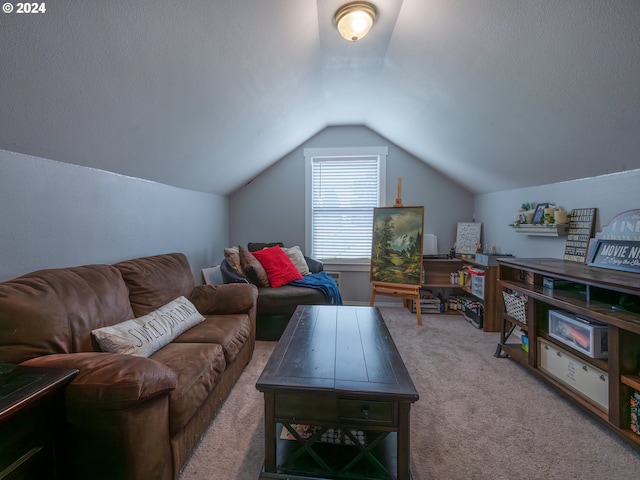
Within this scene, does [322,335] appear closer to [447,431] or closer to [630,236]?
[447,431]

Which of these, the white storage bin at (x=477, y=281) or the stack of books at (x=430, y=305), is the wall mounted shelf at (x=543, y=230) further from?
the stack of books at (x=430, y=305)

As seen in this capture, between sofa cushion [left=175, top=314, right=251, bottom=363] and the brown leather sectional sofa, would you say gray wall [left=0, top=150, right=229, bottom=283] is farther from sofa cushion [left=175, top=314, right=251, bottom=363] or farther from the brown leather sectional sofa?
sofa cushion [left=175, top=314, right=251, bottom=363]

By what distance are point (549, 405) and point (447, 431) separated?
83 cm

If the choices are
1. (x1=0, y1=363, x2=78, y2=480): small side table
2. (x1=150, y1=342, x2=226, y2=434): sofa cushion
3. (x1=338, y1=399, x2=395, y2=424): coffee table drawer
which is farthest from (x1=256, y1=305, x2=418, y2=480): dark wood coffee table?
(x1=0, y1=363, x2=78, y2=480): small side table

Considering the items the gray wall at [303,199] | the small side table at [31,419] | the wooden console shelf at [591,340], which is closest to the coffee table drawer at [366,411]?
the small side table at [31,419]

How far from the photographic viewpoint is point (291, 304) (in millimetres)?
2916

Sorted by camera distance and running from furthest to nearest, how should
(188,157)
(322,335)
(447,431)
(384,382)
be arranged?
1. (188,157)
2. (322,335)
3. (447,431)
4. (384,382)

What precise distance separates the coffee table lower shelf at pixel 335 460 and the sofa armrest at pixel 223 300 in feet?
3.85

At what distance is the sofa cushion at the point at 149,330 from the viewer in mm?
1497

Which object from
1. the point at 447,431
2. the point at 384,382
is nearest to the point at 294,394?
the point at 384,382

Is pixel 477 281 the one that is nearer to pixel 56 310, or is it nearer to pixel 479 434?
pixel 479 434

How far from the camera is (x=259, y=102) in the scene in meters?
2.47
